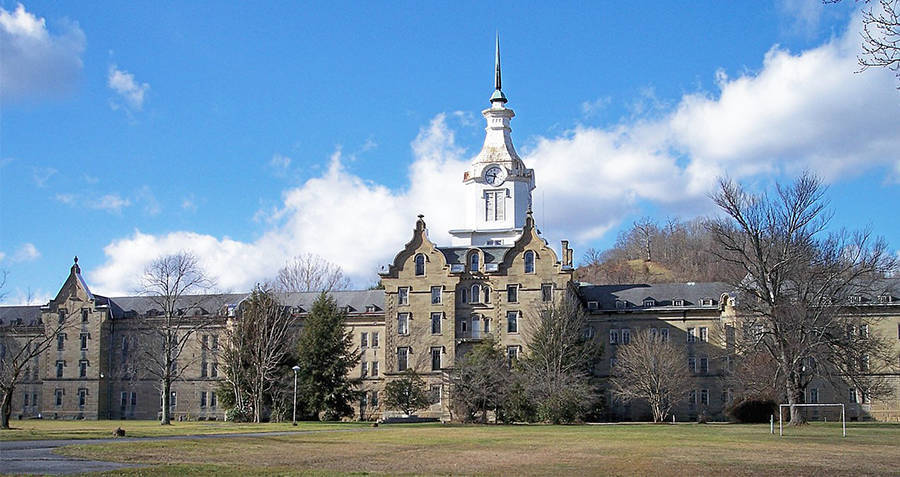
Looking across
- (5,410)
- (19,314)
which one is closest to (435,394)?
(5,410)

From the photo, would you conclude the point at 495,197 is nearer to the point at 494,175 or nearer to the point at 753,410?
the point at 494,175

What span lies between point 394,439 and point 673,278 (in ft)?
374

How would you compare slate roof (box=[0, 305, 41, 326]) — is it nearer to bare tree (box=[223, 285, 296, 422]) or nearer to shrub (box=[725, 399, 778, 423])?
bare tree (box=[223, 285, 296, 422])

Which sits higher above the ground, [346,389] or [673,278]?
[673,278]

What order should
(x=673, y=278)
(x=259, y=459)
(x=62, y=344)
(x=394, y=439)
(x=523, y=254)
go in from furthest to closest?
(x=673, y=278) → (x=62, y=344) → (x=523, y=254) → (x=394, y=439) → (x=259, y=459)

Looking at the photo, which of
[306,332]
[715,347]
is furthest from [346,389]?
[715,347]

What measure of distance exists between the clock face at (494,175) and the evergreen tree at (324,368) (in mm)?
32354

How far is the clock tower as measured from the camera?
10393 cm

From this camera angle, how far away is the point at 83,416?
97750 millimetres

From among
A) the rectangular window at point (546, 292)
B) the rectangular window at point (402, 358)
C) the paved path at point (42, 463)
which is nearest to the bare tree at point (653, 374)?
the rectangular window at point (546, 292)

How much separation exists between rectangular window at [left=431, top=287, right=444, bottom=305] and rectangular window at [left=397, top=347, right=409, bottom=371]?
16.1ft

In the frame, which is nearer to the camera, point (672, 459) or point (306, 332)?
point (672, 459)

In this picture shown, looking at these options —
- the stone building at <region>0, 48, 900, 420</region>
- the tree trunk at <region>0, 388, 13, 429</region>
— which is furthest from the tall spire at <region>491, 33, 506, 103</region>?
the tree trunk at <region>0, 388, 13, 429</region>

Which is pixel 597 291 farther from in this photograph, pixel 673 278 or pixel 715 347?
pixel 673 278
